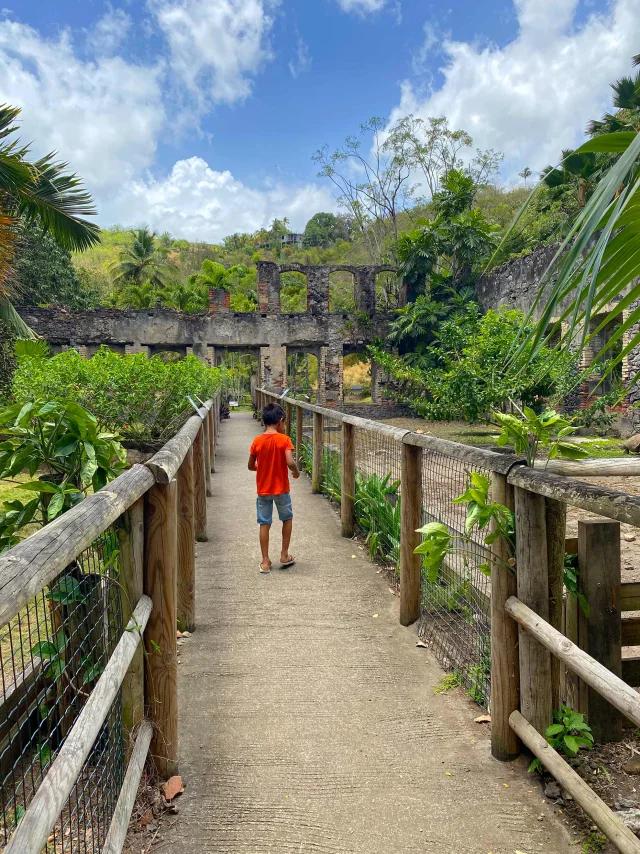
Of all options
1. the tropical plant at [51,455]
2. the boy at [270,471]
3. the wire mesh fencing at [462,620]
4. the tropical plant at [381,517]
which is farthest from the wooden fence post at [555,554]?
the boy at [270,471]

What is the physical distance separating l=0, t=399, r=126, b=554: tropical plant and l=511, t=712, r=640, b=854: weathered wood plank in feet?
5.69

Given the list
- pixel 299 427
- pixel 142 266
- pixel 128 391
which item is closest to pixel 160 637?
pixel 299 427

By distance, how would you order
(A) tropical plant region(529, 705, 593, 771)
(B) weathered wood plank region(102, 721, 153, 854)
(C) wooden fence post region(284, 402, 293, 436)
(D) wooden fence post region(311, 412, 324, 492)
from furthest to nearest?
(C) wooden fence post region(284, 402, 293, 436) → (D) wooden fence post region(311, 412, 324, 492) → (A) tropical plant region(529, 705, 593, 771) → (B) weathered wood plank region(102, 721, 153, 854)

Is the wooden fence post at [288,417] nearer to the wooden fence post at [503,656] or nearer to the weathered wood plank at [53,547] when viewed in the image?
the wooden fence post at [503,656]

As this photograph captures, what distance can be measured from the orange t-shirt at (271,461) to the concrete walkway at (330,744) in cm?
72

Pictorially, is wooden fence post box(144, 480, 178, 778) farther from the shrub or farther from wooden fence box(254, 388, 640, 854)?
the shrub

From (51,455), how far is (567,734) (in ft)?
6.71

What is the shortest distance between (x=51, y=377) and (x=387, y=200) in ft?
91.1

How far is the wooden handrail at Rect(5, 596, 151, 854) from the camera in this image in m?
1.08

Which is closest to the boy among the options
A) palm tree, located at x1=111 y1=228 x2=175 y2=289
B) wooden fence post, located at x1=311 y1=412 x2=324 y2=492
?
wooden fence post, located at x1=311 y1=412 x2=324 y2=492

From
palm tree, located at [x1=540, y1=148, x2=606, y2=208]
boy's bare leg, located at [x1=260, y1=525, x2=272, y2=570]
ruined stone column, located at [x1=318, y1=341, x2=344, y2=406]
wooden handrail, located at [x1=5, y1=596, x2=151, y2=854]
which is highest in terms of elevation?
palm tree, located at [x1=540, y1=148, x2=606, y2=208]

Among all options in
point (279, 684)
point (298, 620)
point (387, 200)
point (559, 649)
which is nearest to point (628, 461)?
point (559, 649)

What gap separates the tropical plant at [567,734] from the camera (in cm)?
225

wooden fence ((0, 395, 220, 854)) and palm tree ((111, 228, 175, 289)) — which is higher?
palm tree ((111, 228, 175, 289))
